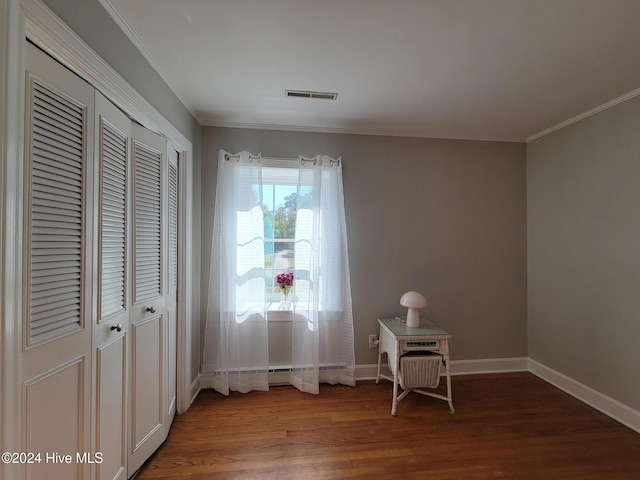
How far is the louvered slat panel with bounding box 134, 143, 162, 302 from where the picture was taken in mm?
1518

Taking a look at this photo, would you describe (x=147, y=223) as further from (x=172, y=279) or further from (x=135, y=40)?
(x=135, y=40)

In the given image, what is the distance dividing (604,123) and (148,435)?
162 inches

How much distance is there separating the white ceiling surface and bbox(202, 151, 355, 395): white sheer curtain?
0.59 metres

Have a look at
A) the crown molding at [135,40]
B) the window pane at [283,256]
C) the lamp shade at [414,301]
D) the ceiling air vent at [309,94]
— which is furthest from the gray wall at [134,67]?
the lamp shade at [414,301]

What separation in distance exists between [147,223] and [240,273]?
96 centimetres

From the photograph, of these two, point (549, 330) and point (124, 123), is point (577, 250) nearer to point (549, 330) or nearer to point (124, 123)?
point (549, 330)

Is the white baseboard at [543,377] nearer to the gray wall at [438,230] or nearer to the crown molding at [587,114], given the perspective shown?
the gray wall at [438,230]

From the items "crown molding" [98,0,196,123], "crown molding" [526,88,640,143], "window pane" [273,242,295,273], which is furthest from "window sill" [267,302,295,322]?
"crown molding" [526,88,640,143]

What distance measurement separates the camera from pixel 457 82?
1.82 m

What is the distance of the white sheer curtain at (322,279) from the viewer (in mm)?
2424

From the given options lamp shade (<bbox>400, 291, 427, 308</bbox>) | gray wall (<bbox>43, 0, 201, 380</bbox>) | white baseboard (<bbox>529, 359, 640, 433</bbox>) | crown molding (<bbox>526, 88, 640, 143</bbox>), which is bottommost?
white baseboard (<bbox>529, 359, 640, 433</bbox>)

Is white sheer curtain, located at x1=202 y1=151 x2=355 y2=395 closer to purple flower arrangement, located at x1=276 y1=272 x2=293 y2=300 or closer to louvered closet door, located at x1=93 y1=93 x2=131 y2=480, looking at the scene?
purple flower arrangement, located at x1=276 y1=272 x2=293 y2=300

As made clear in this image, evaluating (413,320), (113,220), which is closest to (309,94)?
(113,220)

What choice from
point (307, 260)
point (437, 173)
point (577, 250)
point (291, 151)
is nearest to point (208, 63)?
point (291, 151)
